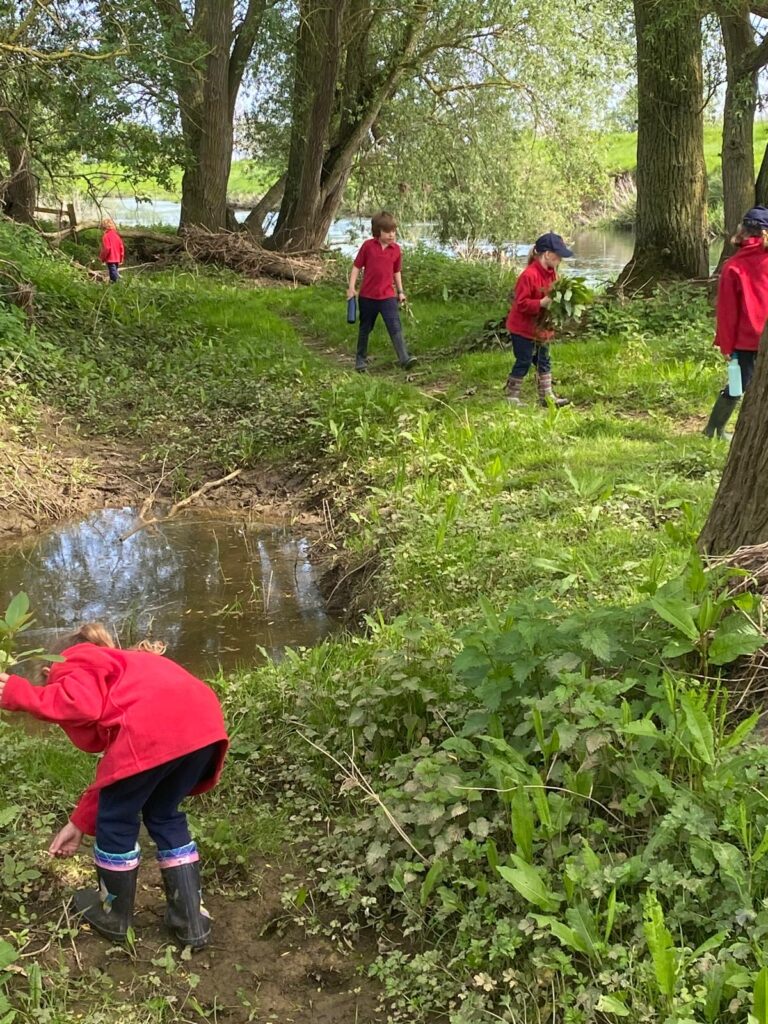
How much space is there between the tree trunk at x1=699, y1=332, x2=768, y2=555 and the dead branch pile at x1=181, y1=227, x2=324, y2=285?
1278 cm

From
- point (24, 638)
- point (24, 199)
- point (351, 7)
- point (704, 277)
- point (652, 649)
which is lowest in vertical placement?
point (24, 638)

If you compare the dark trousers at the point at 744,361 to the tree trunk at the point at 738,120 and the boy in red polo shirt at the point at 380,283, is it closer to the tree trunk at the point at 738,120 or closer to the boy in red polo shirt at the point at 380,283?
the tree trunk at the point at 738,120

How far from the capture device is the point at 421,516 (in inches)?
232

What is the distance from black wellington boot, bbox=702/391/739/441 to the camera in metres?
6.56

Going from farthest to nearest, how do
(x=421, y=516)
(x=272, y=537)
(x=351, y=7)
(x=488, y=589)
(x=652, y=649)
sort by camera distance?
(x=351, y=7)
(x=272, y=537)
(x=421, y=516)
(x=488, y=589)
(x=652, y=649)

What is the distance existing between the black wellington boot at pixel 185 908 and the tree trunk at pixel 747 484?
2.17 meters

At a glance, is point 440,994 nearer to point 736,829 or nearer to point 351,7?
point 736,829

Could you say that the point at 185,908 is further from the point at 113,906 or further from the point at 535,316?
the point at 535,316

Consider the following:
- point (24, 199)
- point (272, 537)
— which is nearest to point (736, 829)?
point (272, 537)

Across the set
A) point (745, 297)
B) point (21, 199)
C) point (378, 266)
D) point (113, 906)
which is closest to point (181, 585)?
point (113, 906)

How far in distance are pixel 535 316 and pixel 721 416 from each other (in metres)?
1.97

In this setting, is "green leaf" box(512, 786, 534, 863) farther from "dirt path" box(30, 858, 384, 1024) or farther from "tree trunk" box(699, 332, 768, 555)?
"tree trunk" box(699, 332, 768, 555)

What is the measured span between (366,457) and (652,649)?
438 centimetres

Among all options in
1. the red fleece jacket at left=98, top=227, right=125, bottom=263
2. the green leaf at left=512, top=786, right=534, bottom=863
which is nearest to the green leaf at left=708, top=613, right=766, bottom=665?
the green leaf at left=512, top=786, right=534, bottom=863
